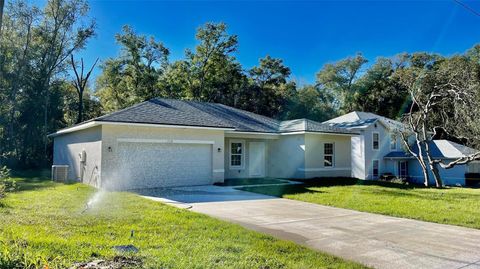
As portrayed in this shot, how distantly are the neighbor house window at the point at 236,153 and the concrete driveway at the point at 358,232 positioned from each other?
7121 millimetres

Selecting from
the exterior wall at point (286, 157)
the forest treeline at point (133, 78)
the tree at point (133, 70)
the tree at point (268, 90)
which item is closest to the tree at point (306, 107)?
the forest treeline at point (133, 78)

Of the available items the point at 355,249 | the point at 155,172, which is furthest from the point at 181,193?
the point at 355,249

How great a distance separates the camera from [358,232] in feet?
23.0

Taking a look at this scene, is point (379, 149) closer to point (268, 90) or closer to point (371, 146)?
point (371, 146)

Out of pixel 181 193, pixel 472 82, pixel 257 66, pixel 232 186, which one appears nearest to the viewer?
pixel 181 193

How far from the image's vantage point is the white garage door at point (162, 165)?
13477 millimetres

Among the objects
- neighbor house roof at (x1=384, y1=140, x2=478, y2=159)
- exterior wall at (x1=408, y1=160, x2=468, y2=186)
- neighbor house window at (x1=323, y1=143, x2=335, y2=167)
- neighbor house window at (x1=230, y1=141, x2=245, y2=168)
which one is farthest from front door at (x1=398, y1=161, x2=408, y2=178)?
neighbor house window at (x1=230, y1=141, x2=245, y2=168)

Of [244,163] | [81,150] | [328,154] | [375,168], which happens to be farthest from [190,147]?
[375,168]

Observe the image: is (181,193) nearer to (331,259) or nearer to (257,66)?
(331,259)

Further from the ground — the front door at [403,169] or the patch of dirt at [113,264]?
the front door at [403,169]

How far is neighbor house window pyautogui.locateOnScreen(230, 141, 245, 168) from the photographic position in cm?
1822

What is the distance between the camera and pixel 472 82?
19.6m

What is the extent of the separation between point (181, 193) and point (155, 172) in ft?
6.55

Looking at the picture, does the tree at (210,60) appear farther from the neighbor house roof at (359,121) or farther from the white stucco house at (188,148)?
the white stucco house at (188,148)
